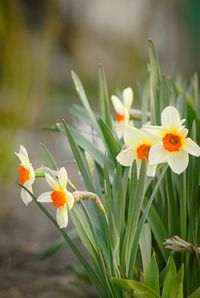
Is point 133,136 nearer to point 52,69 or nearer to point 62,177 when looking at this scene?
point 62,177

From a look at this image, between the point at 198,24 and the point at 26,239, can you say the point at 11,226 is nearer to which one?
the point at 26,239

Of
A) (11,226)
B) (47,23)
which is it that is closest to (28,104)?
(11,226)

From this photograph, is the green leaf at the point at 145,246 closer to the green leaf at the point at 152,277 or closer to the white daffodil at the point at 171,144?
the green leaf at the point at 152,277

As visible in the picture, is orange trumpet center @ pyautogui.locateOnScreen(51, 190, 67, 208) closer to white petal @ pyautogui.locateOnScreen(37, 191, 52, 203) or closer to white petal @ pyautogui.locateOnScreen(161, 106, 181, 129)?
white petal @ pyautogui.locateOnScreen(37, 191, 52, 203)

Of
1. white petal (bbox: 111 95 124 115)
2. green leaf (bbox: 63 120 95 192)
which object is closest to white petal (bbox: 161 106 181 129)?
green leaf (bbox: 63 120 95 192)

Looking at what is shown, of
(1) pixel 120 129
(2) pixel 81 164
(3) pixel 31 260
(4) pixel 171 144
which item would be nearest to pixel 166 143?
(4) pixel 171 144

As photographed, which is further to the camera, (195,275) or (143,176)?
(195,275)

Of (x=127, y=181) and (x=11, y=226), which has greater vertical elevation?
(x=127, y=181)
